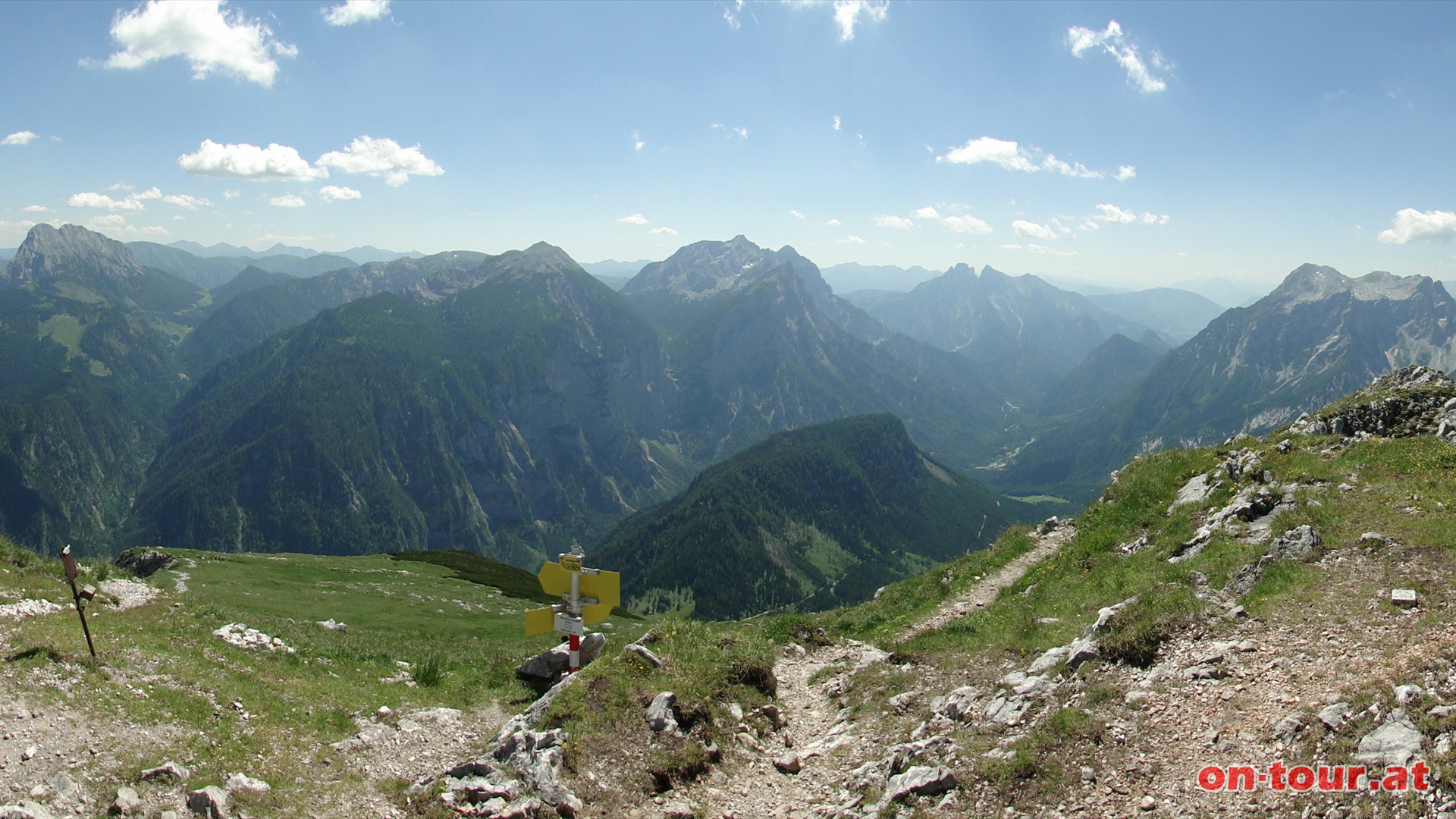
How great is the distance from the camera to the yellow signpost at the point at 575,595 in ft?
51.0

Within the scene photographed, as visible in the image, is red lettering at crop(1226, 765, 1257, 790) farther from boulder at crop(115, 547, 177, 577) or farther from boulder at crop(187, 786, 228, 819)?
boulder at crop(115, 547, 177, 577)

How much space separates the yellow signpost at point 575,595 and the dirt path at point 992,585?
12.9 meters

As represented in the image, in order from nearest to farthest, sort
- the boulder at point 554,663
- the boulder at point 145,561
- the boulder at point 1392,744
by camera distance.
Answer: the boulder at point 1392,744 < the boulder at point 554,663 < the boulder at point 145,561

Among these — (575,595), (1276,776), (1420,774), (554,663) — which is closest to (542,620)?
(575,595)

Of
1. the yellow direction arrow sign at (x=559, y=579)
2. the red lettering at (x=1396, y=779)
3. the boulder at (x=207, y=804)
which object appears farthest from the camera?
the yellow direction arrow sign at (x=559, y=579)

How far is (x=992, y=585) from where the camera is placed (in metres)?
29.2

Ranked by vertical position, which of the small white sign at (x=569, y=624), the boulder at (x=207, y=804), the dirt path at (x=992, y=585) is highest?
the small white sign at (x=569, y=624)

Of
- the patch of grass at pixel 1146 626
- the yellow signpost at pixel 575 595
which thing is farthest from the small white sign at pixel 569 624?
the patch of grass at pixel 1146 626

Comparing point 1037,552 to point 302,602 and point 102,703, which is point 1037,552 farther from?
point 302,602

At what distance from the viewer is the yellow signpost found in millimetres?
15539

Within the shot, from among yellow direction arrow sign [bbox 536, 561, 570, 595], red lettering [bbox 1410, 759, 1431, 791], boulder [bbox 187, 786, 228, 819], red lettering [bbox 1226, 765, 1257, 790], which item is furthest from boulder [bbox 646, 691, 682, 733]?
red lettering [bbox 1410, 759, 1431, 791]

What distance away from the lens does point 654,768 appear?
14203 millimetres

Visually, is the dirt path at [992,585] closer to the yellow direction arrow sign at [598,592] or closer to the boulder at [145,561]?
the yellow direction arrow sign at [598,592]

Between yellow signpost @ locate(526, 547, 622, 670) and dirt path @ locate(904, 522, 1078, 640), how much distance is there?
12.9 m
